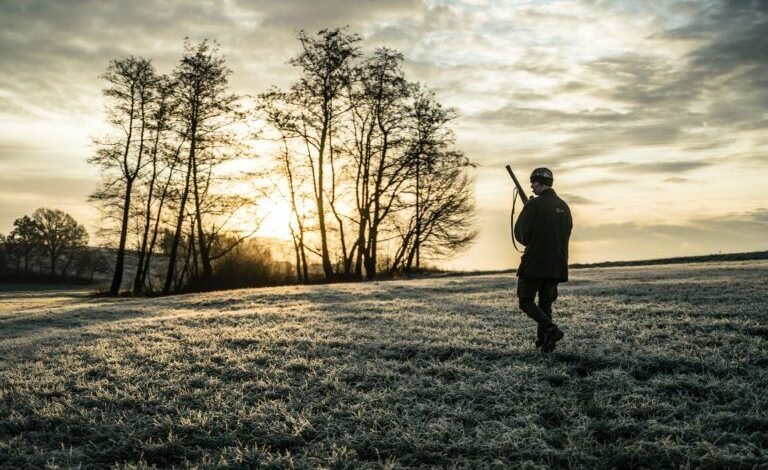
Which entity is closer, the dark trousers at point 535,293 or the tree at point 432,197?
the dark trousers at point 535,293

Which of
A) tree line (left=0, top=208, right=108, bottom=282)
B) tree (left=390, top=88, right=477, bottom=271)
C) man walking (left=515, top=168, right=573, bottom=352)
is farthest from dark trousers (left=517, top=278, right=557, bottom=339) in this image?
tree line (left=0, top=208, right=108, bottom=282)

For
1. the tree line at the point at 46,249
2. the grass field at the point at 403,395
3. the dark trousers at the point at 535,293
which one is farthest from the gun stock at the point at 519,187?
the tree line at the point at 46,249

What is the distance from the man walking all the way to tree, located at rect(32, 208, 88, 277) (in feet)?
235

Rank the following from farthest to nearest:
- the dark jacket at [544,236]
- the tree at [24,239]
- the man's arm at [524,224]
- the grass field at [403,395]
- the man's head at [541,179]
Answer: the tree at [24,239] → the man's head at [541,179] → the man's arm at [524,224] → the dark jacket at [544,236] → the grass field at [403,395]

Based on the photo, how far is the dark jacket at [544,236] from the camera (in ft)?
25.8

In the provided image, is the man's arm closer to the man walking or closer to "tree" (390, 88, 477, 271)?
the man walking

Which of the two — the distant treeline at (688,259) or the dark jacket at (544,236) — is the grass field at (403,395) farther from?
the distant treeline at (688,259)

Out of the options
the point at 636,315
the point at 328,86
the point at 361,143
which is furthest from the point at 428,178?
the point at 636,315

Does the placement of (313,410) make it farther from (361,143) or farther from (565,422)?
(361,143)

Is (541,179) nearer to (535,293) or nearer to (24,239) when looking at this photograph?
(535,293)

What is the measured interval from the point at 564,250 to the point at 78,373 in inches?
325

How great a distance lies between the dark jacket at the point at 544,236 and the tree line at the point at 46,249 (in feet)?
225

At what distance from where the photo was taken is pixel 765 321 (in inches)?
396

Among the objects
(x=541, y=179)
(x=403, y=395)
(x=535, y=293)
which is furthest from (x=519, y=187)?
(x=403, y=395)
